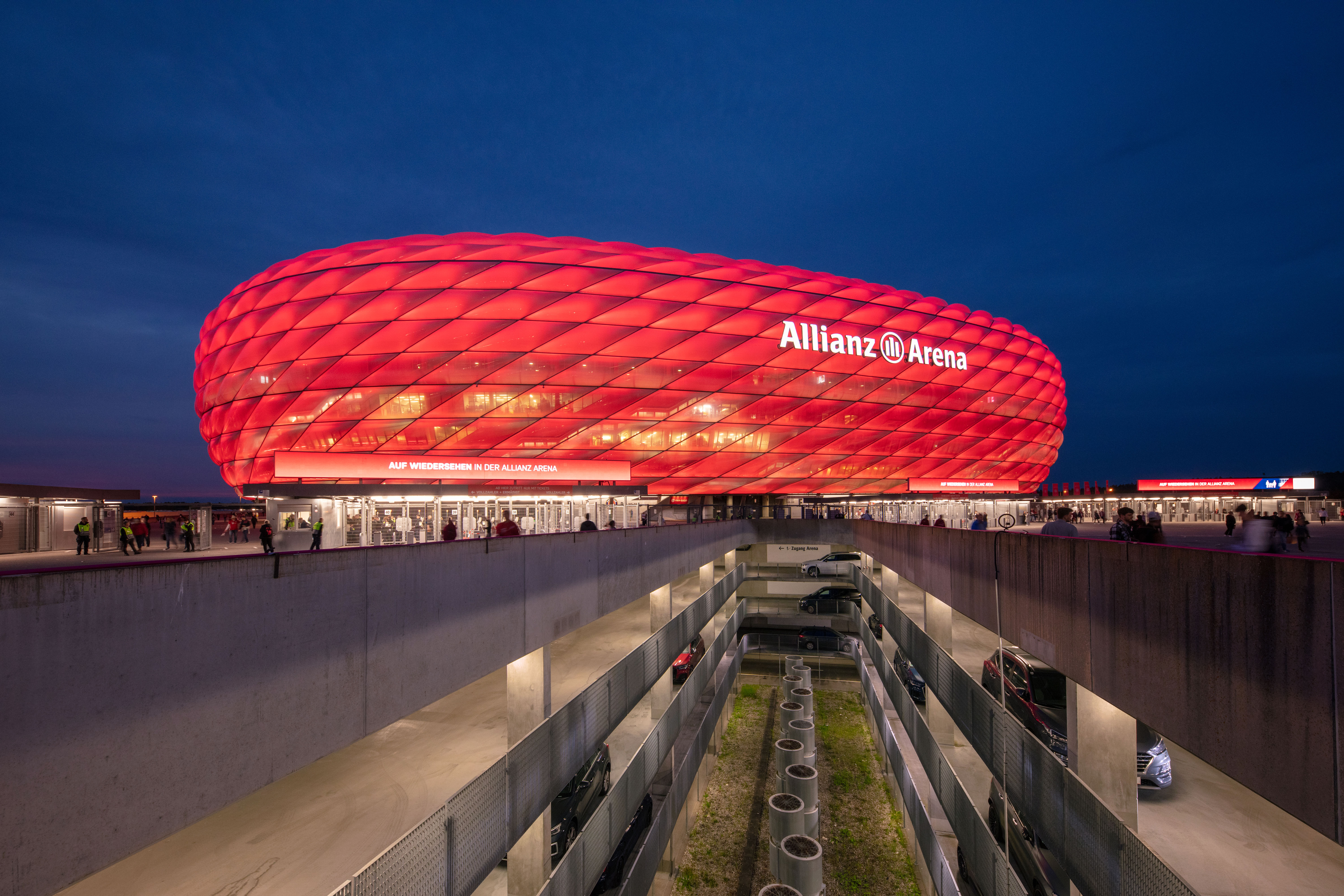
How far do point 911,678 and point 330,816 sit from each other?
1833cm

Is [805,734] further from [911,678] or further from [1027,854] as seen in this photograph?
[1027,854]

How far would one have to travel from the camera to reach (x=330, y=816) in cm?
864

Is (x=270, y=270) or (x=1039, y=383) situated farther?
(x=1039, y=383)

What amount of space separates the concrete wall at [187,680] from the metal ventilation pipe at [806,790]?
9683mm

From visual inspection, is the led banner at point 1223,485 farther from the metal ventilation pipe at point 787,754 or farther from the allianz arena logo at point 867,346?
the metal ventilation pipe at point 787,754

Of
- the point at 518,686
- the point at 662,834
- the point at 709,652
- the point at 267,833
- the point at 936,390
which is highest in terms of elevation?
the point at 936,390

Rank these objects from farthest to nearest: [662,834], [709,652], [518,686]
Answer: [709,652] → [662,834] → [518,686]

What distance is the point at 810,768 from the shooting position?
1444 centimetres

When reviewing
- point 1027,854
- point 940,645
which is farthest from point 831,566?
point 1027,854

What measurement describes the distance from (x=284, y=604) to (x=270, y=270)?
4175cm

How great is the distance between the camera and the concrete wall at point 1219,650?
4.06 m

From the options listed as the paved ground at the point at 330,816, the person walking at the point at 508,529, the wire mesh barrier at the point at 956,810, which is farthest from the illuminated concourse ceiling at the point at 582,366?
the wire mesh barrier at the point at 956,810

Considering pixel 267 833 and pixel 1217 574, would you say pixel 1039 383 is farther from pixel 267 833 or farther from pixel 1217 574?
pixel 267 833

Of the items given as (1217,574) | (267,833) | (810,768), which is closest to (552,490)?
(810,768)
